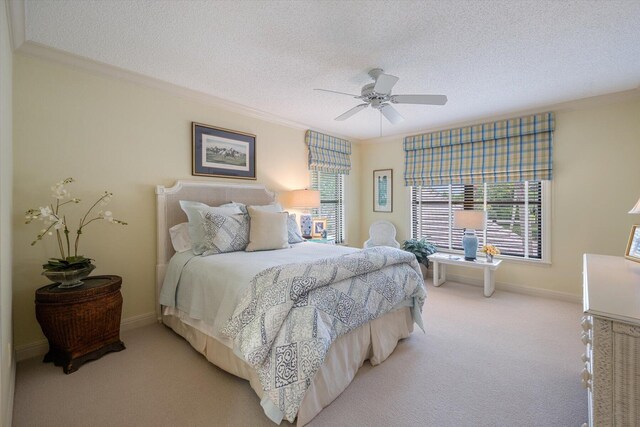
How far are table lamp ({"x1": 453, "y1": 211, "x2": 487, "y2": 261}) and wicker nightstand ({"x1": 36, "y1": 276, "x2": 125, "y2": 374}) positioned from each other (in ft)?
13.1

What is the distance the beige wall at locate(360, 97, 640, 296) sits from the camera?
3271mm

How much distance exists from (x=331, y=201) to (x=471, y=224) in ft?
7.52

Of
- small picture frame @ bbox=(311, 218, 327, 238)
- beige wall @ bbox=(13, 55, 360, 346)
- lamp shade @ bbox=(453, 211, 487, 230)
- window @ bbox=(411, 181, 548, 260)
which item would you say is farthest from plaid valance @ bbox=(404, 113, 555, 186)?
beige wall @ bbox=(13, 55, 360, 346)

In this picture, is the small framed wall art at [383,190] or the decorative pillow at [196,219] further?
the small framed wall art at [383,190]

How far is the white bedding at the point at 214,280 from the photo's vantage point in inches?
78.5

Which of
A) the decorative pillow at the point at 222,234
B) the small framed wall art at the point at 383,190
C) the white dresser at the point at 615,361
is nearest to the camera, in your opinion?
the white dresser at the point at 615,361

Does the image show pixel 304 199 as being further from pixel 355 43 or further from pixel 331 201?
pixel 355 43

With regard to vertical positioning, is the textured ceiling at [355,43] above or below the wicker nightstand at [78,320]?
above

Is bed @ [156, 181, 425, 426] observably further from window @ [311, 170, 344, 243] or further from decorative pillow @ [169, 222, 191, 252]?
window @ [311, 170, 344, 243]

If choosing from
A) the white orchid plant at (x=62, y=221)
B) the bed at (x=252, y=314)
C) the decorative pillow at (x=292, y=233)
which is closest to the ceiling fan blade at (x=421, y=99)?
the bed at (x=252, y=314)

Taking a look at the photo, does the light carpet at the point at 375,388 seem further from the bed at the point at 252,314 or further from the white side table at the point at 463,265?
the white side table at the point at 463,265

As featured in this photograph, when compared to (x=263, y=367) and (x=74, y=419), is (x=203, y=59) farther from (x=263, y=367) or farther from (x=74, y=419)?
(x=74, y=419)

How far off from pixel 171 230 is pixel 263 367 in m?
1.94

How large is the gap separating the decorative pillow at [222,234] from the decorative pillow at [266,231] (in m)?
0.10
